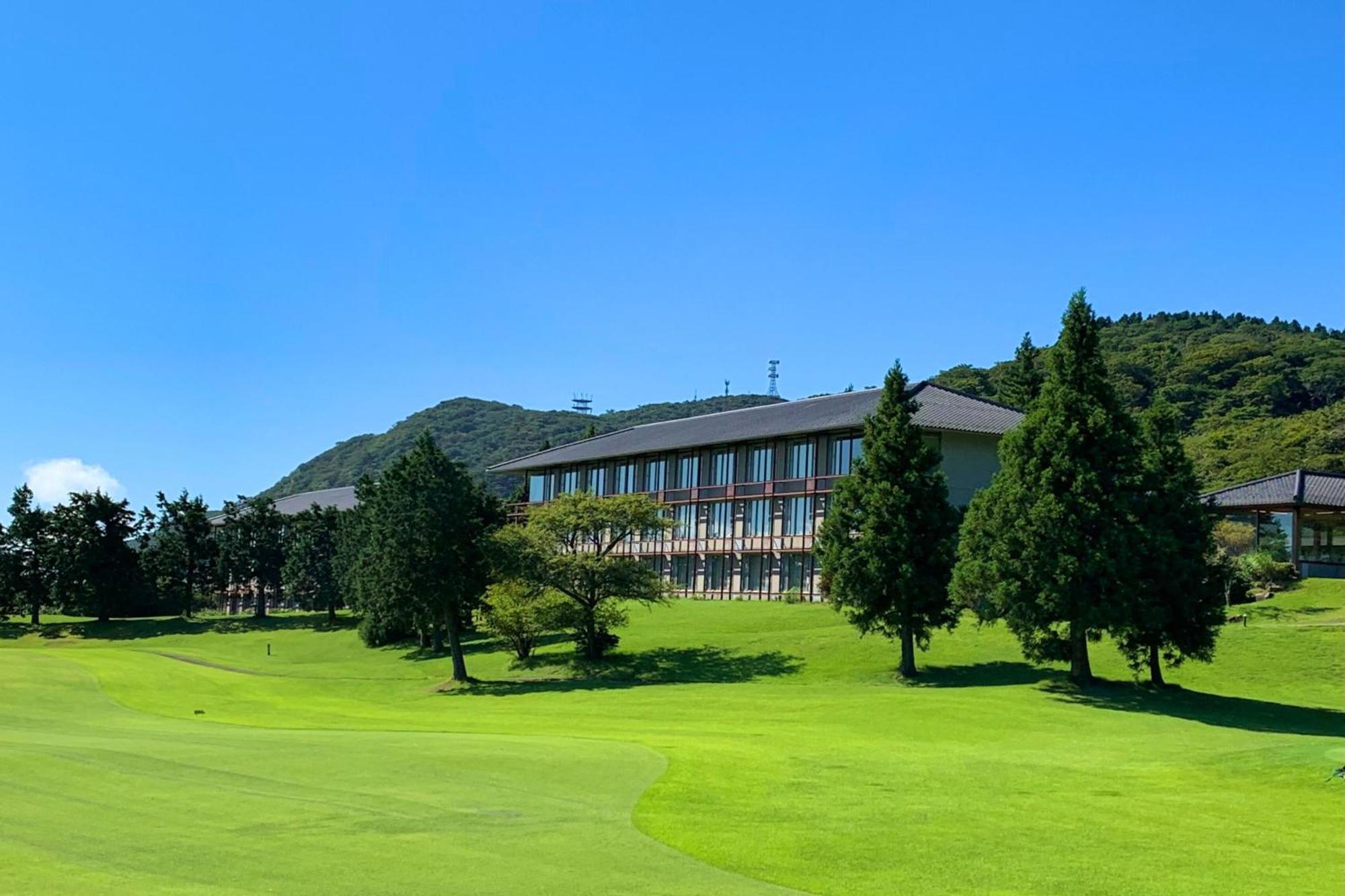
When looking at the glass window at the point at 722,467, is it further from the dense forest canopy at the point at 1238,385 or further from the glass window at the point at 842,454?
the dense forest canopy at the point at 1238,385

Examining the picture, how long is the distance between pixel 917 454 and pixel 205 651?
4982 cm

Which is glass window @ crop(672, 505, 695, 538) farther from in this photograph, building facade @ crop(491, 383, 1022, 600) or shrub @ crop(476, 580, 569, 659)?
shrub @ crop(476, 580, 569, 659)

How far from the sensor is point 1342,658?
3700 cm

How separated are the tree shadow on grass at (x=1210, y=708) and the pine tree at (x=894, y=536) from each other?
7069 mm

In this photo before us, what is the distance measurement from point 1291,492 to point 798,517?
85.3 ft

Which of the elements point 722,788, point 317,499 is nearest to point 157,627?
point 317,499

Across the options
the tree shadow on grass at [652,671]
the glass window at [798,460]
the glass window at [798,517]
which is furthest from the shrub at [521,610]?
the glass window at [798,460]

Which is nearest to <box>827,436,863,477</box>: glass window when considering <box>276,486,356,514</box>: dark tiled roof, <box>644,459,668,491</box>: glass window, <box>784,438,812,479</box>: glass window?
<box>784,438,812,479</box>: glass window

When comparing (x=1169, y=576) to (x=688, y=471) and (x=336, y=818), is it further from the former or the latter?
(x=688, y=471)

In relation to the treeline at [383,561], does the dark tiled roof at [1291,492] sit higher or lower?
higher

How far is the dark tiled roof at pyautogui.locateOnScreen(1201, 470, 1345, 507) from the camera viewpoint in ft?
181

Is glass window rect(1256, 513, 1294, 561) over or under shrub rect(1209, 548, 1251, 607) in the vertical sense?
over

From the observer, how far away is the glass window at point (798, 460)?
68.2 metres

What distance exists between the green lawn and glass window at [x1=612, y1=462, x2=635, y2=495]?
4314cm
